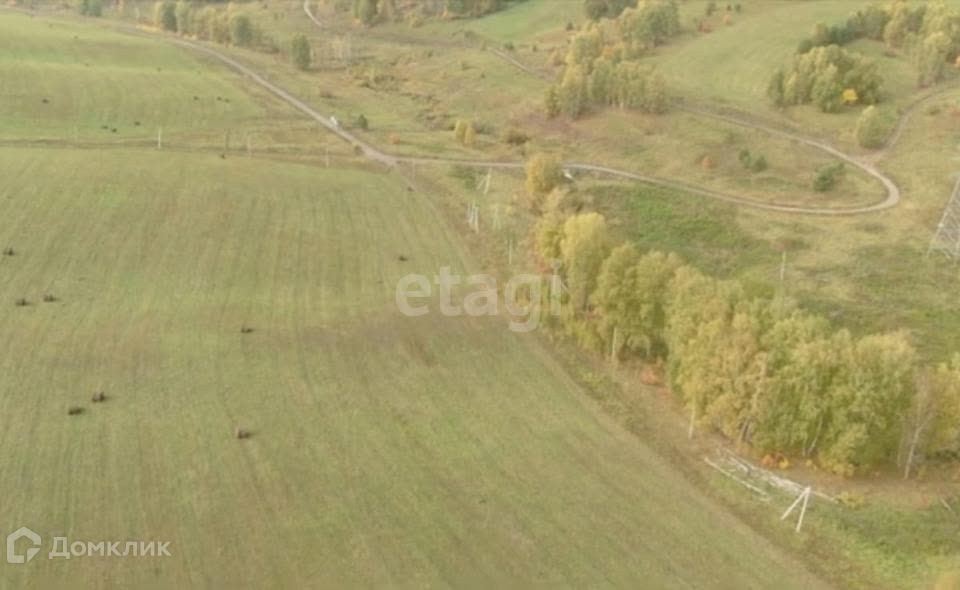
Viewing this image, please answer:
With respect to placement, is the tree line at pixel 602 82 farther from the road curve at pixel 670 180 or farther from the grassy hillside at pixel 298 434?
the grassy hillside at pixel 298 434

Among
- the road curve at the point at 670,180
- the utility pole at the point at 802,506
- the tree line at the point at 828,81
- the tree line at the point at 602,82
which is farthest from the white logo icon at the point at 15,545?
the tree line at the point at 828,81

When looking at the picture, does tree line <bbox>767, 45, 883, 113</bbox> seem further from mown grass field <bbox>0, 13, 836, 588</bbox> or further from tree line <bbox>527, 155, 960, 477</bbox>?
tree line <bbox>527, 155, 960, 477</bbox>

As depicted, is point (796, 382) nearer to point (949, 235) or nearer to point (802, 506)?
point (802, 506)

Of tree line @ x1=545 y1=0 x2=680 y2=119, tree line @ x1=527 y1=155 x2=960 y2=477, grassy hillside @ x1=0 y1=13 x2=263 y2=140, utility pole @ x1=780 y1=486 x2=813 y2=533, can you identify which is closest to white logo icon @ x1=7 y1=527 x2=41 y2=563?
tree line @ x1=527 y1=155 x2=960 y2=477

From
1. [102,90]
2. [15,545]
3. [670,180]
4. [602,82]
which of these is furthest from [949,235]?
[102,90]

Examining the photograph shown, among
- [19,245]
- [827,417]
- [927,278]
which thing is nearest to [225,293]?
[19,245]

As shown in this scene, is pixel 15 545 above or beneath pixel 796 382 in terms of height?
beneath
